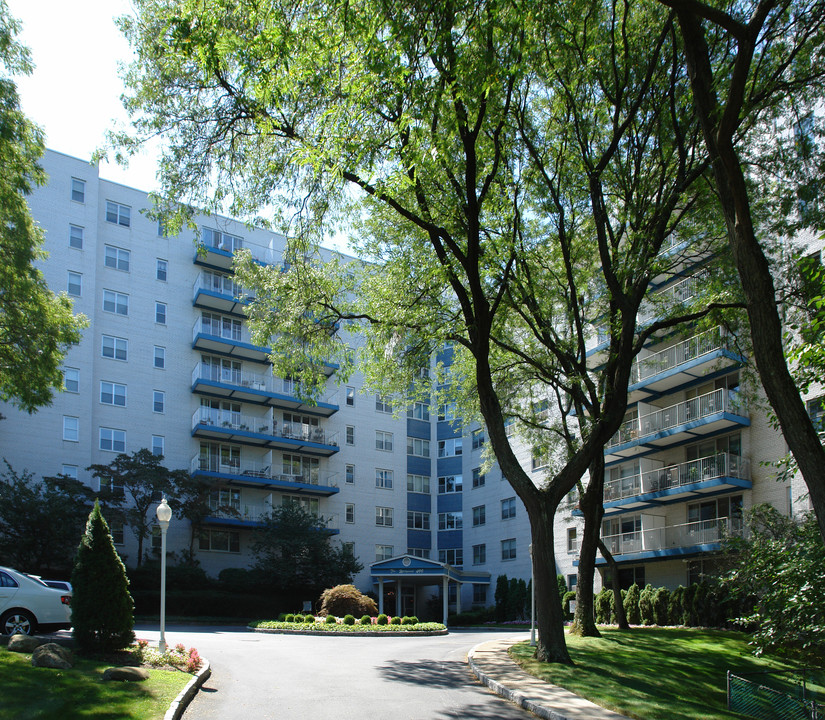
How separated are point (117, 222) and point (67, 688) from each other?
39379 mm

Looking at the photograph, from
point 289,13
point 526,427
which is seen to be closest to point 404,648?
point 526,427

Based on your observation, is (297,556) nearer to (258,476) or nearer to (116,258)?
(258,476)

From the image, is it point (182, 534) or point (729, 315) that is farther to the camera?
point (182, 534)

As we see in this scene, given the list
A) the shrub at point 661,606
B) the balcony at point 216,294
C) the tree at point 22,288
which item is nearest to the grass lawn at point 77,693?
the tree at point 22,288

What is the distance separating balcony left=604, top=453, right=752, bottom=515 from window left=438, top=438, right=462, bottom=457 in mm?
17379

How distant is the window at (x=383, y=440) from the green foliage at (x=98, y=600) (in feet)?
132

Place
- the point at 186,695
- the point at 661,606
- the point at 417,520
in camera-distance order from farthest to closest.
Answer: the point at 417,520, the point at 661,606, the point at 186,695

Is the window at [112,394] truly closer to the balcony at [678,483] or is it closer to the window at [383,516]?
the window at [383,516]

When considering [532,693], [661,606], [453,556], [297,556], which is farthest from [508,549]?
[532,693]

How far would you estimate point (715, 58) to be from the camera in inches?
671

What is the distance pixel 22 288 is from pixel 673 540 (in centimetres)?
2889

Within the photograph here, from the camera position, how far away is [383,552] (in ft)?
169

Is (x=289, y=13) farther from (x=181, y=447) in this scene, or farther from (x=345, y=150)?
(x=181, y=447)

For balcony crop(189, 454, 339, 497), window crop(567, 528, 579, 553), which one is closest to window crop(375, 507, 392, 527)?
balcony crop(189, 454, 339, 497)
